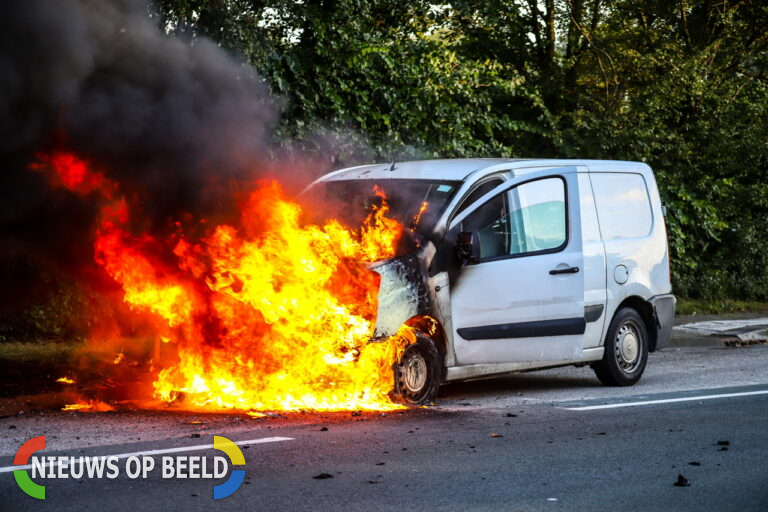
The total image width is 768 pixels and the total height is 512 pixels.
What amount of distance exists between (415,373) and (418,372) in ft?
0.11

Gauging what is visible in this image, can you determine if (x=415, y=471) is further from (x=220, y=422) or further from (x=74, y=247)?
(x=74, y=247)

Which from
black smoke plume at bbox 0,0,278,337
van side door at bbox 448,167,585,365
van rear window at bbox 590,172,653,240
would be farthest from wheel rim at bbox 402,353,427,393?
van rear window at bbox 590,172,653,240

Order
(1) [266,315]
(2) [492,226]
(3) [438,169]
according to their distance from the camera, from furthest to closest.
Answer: (3) [438,169]
(2) [492,226]
(1) [266,315]

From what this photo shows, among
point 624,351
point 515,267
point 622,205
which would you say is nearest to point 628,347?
point 624,351

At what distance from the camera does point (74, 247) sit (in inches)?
335

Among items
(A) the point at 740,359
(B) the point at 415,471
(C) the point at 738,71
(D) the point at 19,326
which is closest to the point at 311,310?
(B) the point at 415,471

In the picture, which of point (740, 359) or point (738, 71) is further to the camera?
point (738, 71)

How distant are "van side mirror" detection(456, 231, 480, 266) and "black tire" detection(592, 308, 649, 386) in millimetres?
2135

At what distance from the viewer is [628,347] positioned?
9812 mm

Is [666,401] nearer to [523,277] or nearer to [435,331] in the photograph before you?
[523,277]

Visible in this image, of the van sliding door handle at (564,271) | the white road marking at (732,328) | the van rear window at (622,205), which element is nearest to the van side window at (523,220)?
the van sliding door handle at (564,271)

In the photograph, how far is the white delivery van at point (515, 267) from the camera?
26.3 ft

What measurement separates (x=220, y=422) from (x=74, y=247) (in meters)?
2.36

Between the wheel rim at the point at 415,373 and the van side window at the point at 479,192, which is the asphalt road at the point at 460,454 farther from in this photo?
the van side window at the point at 479,192
